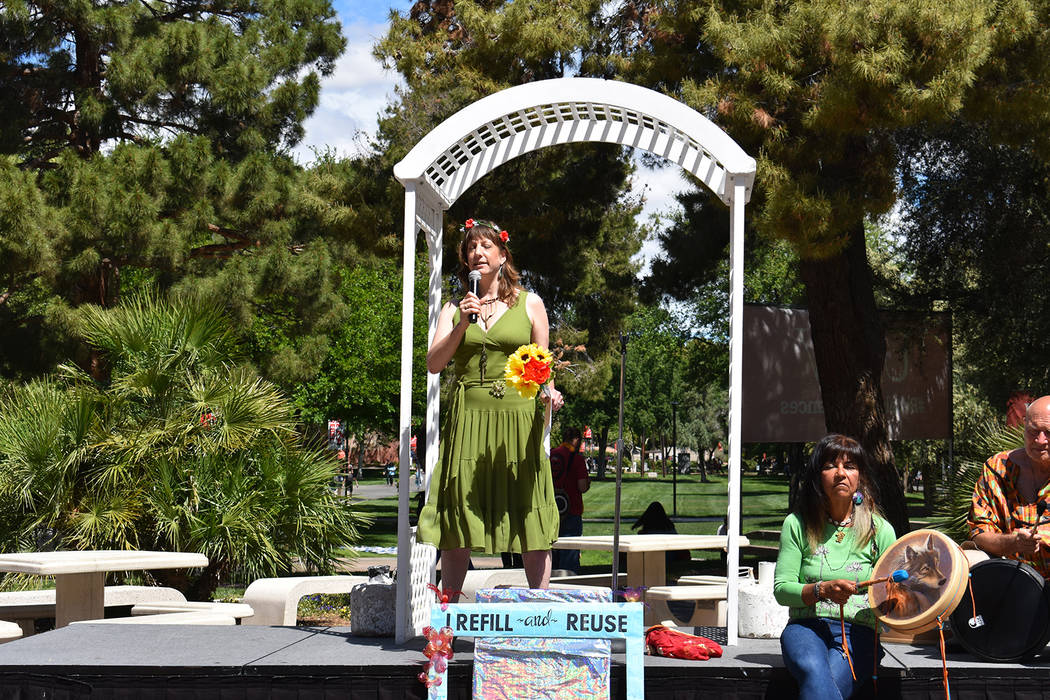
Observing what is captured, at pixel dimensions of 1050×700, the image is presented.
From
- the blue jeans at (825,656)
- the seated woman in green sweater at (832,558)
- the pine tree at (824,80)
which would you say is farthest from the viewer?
the pine tree at (824,80)

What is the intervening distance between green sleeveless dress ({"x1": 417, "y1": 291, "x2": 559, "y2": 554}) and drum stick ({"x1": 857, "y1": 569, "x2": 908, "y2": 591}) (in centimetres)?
151

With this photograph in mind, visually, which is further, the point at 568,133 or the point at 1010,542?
the point at 568,133

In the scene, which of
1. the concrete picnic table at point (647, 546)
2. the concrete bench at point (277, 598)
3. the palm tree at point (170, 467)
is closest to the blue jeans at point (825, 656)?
the concrete picnic table at point (647, 546)

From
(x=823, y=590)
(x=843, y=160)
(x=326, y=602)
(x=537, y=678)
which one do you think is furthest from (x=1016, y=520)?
(x=326, y=602)

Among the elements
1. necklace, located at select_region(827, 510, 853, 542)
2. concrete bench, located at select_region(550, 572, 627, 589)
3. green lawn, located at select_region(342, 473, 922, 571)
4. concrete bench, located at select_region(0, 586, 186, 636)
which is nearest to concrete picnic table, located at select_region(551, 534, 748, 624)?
concrete bench, located at select_region(550, 572, 627, 589)

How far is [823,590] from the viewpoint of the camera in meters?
4.10

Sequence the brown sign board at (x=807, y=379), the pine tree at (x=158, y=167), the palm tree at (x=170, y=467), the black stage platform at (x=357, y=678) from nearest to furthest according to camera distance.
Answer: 1. the black stage platform at (x=357, y=678)
2. the palm tree at (x=170, y=467)
3. the brown sign board at (x=807, y=379)
4. the pine tree at (x=158, y=167)

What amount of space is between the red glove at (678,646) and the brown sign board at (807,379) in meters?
6.61

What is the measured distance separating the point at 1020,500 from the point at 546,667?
7.57 ft

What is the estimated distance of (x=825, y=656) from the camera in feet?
13.8

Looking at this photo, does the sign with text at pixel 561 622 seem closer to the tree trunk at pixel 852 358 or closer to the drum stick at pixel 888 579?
the drum stick at pixel 888 579

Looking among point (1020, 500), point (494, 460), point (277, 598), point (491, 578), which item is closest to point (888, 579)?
point (1020, 500)

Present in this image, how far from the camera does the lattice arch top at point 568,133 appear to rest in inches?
223

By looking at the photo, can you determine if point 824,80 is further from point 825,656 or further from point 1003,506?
point 825,656
